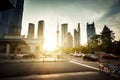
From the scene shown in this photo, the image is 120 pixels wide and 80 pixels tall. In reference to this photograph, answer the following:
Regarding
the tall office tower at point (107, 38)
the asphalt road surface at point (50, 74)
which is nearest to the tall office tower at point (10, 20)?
the tall office tower at point (107, 38)

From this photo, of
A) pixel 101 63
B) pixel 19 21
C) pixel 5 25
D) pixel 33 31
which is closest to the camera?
pixel 101 63

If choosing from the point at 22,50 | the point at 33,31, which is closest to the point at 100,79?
the point at 22,50

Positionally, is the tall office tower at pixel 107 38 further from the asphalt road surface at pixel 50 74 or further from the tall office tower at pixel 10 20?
the tall office tower at pixel 10 20

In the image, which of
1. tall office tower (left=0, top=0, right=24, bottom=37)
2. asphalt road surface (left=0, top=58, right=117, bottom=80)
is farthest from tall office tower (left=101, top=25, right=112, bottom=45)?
tall office tower (left=0, top=0, right=24, bottom=37)

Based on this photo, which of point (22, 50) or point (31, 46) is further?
point (22, 50)

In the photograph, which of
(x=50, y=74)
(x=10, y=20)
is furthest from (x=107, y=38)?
(x=10, y=20)

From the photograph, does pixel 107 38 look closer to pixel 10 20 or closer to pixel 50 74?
pixel 50 74

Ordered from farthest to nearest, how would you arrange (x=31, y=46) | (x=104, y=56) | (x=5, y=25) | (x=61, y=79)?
1. (x=5, y=25)
2. (x=31, y=46)
3. (x=104, y=56)
4. (x=61, y=79)

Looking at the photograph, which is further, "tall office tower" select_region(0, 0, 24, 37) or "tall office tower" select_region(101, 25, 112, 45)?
"tall office tower" select_region(0, 0, 24, 37)

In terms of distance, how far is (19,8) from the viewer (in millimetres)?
156500

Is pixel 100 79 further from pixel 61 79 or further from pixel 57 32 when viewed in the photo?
pixel 57 32

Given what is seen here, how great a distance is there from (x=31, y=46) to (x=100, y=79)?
30.9 meters

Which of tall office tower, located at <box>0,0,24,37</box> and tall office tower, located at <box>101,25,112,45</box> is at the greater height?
tall office tower, located at <box>0,0,24,37</box>

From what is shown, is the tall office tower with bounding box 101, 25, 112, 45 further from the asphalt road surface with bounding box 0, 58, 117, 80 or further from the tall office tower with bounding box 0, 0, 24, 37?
the tall office tower with bounding box 0, 0, 24, 37
